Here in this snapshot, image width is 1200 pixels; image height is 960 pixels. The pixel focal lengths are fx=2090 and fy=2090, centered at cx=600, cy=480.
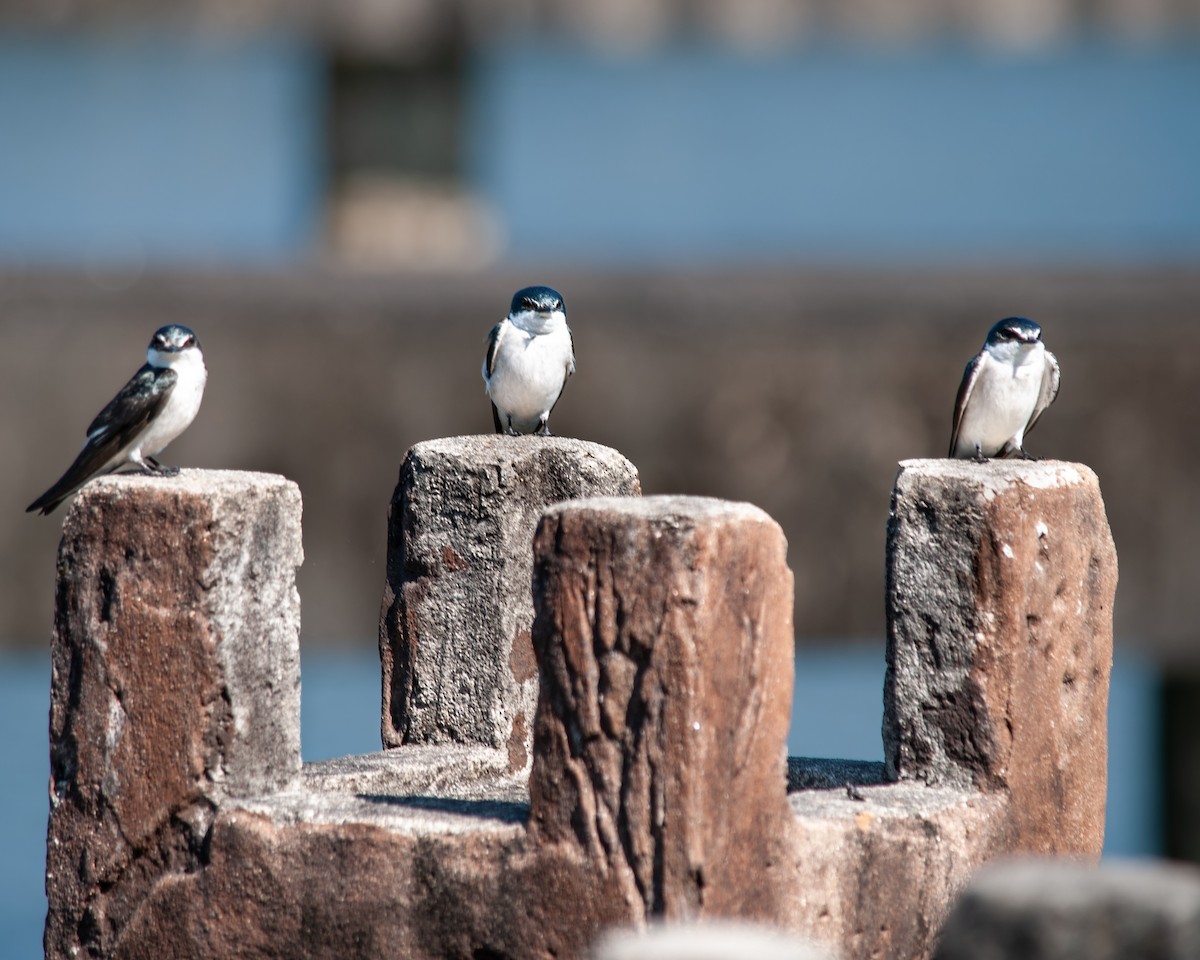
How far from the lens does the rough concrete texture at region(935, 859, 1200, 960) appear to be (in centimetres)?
409

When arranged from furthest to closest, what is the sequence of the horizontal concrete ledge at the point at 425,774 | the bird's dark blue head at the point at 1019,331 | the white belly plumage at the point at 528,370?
the white belly plumage at the point at 528,370 → the bird's dark blue head at the point at 1019,331 → the horizontal concrete ledge at the point at 425,774

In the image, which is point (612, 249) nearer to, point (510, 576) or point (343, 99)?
point (343, 99)

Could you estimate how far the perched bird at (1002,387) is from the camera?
8023 millimetres

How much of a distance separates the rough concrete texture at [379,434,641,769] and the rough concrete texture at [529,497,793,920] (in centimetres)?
159

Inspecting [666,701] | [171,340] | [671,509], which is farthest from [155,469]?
[666,701]

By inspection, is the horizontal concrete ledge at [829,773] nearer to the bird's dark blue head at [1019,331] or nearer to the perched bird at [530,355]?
the bird's dark blue head at [1019,331]

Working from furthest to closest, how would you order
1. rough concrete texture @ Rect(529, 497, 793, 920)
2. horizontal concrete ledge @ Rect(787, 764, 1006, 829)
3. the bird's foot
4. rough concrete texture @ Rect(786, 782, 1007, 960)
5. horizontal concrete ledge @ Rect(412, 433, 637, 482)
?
1. horizontal concrete ledge @ Rect(412, 433, 637, 482)
2. the bird's foot
3. horizontal concrete ledge @ Rect(787, 764, 1006, 829)
4. rough concrete texture @ Rect(786, 782, 1007, 960)
5. rough concrete texture @ Rect(529, 497, 793, 920)

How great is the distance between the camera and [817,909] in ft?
20.0

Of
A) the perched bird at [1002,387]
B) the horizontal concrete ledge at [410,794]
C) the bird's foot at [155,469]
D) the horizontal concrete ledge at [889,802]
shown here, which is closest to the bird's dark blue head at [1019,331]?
the perched bird at [1002,387]

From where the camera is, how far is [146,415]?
718 cm

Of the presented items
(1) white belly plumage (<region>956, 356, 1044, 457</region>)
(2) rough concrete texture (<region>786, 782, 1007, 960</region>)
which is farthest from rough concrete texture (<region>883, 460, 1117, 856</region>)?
(1) white belly plumage (<region>956, 356, 1044, 457</region>)

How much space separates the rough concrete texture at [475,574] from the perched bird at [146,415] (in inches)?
33.3

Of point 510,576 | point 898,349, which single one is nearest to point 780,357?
point 898,349

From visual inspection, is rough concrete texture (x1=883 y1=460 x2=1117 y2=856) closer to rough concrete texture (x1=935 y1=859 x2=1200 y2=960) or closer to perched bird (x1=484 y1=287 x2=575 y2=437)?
perched bird (x1=484 y1=287 x2=575 y2=437)
